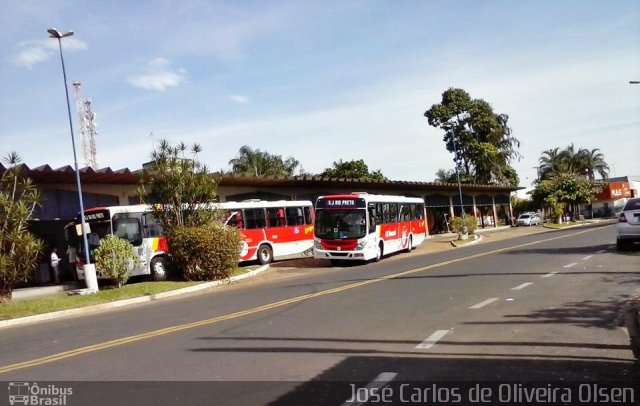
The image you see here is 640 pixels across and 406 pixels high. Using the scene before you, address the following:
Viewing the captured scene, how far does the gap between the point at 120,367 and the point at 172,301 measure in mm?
8686

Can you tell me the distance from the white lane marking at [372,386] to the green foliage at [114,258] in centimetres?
1429

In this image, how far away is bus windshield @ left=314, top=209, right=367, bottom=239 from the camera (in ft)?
79.5

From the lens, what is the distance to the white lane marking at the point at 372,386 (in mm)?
5426

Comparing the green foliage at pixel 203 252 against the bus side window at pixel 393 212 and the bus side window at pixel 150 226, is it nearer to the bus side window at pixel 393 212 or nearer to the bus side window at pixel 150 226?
the bus side window at pixel 150 226

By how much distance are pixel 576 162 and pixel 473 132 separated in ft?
83.6

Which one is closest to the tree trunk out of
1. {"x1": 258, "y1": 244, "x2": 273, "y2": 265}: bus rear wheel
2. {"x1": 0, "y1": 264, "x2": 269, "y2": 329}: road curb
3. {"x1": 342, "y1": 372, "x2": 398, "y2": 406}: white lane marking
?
{"x1": 0, "y1": 264, "x2": 269, "y2": 329}: road curb

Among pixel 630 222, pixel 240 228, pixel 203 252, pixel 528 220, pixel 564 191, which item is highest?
pixel 564 191

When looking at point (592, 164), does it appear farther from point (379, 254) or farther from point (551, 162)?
point (379, 254)

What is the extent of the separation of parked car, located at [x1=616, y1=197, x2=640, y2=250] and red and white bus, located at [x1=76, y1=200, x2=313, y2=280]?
1397 centimetres

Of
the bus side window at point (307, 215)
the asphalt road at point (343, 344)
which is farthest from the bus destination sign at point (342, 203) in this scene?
the asphalt road at point (343, 344)

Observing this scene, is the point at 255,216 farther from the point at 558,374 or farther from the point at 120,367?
the point at 558,374

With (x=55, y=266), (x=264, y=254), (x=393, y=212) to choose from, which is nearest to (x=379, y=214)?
(x=393, y=212)

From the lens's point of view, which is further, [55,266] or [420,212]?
[420,212]

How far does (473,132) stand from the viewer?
65875mm
